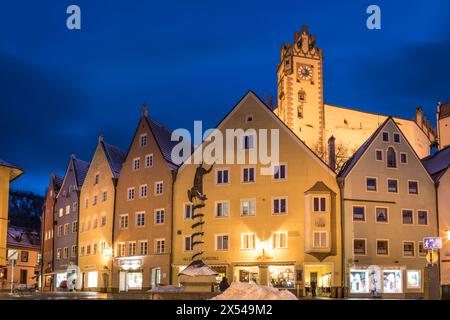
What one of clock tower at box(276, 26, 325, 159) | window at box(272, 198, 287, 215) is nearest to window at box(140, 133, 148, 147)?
window at box(272, 198, 287, 215)

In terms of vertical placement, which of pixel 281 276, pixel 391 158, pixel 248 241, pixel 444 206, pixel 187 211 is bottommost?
pixel 281 276

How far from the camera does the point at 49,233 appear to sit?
3632 inches

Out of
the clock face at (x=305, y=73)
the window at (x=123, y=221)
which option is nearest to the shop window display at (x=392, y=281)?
the window at (x=123, y=221)

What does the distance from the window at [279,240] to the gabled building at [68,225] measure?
1044 inches

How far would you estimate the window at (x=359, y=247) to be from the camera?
62.5 metres

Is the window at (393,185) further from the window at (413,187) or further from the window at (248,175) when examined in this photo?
the window at (248,175)

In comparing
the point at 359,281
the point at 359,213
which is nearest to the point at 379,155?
the point at 359,213

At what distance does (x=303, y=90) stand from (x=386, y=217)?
189ft

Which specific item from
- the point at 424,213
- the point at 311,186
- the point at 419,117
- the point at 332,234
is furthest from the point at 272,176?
the point at 419,117

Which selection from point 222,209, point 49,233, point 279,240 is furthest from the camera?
point 49,233

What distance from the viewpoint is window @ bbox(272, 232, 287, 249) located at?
63156 mm

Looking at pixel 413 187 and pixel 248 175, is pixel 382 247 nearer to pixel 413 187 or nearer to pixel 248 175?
pixel 413 187

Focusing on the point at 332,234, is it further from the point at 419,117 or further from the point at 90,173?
the point at 419,117
